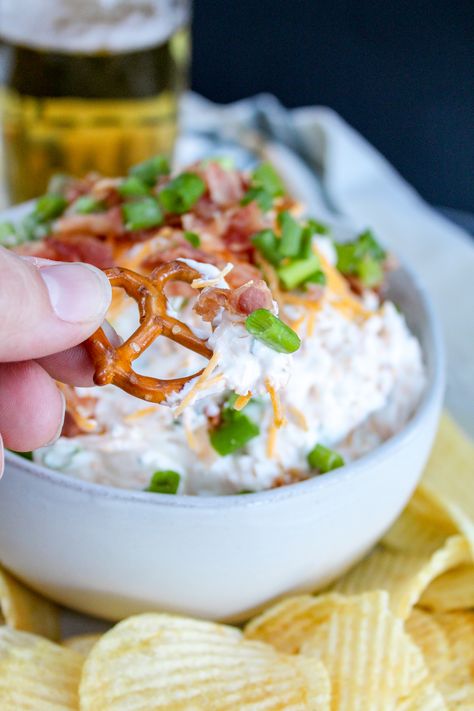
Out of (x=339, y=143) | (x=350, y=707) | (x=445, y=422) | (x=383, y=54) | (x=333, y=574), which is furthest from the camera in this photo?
(x=383, y=54)

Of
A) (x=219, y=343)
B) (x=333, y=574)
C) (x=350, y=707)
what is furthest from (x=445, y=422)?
(x=219, y=343)

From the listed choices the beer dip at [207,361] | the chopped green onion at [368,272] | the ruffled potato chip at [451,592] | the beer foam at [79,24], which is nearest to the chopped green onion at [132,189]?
the beer dip at [207,361]

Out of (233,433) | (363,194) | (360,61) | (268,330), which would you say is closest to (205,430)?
(233,433)

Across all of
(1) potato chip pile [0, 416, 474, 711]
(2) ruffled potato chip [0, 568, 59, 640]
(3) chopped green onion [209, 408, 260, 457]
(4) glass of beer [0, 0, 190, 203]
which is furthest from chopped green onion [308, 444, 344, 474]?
(4) glass of beer [0, 0, 190, 203]

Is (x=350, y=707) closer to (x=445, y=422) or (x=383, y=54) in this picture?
(x=445, y=422)

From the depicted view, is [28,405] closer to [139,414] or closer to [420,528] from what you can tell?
[139,414]

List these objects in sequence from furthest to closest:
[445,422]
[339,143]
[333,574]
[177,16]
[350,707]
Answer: [339,143]
[177,16]
[445,422]
[333,574]
[350,707]
